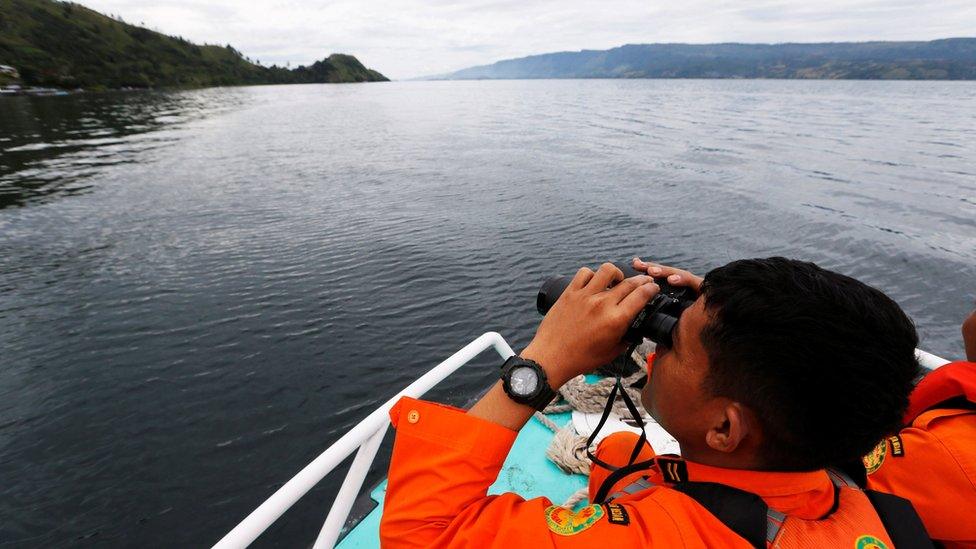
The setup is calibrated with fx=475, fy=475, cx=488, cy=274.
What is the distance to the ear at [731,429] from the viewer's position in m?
1.14

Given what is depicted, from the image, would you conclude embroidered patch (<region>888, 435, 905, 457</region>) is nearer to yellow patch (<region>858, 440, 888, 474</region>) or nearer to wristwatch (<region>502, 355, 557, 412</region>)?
yellow patch (<region>858, 440, 888, 474</region>)

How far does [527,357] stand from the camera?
126cm

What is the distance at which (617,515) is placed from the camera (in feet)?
3.45

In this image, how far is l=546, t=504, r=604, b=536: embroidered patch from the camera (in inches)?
41.5

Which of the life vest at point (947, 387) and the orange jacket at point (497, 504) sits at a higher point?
the orange jacket at point (497, 504)

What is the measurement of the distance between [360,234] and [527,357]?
10.9m

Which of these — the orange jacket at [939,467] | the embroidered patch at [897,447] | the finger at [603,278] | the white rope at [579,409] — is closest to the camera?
the finger at [603,278]

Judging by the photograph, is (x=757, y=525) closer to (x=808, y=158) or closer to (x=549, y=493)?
(x=549, y=493)

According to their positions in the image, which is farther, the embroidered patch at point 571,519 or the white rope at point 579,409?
the white rope at point 579,409

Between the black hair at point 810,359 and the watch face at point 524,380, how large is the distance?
43 centimetres

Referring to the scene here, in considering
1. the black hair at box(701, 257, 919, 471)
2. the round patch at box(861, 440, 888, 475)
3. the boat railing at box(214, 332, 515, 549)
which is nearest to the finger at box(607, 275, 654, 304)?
the black hair at box(701, 257, 919, 471)

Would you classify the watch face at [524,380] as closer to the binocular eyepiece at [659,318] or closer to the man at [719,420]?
the man at [719,420]

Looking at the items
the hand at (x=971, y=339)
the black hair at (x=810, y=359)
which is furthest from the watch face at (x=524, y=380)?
the hand at (x=971, y=339)

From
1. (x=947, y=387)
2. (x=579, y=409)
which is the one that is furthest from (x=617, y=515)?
(x=579, y=409)
